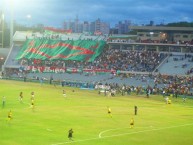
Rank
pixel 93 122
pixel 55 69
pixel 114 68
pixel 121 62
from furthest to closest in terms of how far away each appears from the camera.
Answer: pixel 55 69, pixel 121 62, pixel 114 68, pixel 93 122

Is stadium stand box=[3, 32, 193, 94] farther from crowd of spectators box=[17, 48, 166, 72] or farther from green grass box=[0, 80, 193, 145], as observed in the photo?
green grass box=[0, 80, 193, 145]

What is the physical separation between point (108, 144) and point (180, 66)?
2567 inches

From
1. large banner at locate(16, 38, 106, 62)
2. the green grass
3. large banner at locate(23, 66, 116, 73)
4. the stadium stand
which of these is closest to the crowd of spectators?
the stadium stand

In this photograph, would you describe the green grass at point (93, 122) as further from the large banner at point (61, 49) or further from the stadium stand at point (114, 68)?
the large banner at point (61, 49)

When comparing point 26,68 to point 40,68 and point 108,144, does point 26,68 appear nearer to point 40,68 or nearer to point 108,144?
point 40,68

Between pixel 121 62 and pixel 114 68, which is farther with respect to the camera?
pixel 121 62

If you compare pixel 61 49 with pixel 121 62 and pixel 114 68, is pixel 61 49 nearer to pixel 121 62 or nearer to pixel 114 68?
pixel 121 62

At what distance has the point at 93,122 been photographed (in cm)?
4725

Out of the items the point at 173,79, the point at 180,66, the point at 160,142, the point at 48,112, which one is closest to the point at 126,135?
the point at 160,142

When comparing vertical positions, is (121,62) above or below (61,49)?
below

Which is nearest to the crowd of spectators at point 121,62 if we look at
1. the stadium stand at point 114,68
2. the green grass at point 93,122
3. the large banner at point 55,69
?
the stadium stand at point 114,68

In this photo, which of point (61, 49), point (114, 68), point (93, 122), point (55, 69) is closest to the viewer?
point (93, 122)

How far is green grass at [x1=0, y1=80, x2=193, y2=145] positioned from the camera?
37.8 meters

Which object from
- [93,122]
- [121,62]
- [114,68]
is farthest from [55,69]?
[93,122]
